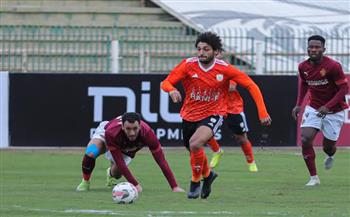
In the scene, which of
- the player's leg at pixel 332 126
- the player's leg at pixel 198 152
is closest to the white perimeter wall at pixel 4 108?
the player's leg at pixel 332 126

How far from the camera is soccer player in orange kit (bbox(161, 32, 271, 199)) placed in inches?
464

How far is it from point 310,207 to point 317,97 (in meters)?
3.52

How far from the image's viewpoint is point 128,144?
12.2 meters

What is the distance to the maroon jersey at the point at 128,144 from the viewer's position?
471 inches

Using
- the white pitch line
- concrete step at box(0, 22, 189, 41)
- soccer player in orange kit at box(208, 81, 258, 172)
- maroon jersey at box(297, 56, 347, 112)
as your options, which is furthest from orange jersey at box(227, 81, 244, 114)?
concrete step at box(0, 22, 189, 41)

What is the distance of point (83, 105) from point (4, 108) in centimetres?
181

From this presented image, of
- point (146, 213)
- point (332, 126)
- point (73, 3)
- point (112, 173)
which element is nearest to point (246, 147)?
point (332, 126)

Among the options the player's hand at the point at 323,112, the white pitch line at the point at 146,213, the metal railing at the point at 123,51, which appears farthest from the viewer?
the metal railing at the point at 123,51

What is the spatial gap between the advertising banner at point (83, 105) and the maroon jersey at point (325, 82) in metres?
8.15

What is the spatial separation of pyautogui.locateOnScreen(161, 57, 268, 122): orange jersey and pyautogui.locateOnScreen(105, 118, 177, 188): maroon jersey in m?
0.63

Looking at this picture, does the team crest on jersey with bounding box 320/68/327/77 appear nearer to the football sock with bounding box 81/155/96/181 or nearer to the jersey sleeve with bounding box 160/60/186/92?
the jersey sleeve with bounding box 160/60/186/92

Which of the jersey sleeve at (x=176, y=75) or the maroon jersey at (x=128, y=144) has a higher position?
the jersey sleeve at (x=176, y=75)

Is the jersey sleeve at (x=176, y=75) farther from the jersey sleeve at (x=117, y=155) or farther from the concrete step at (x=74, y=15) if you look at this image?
the concrete step at (x=74, y=15)

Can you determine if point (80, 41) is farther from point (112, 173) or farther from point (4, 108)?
point (112, 173)
